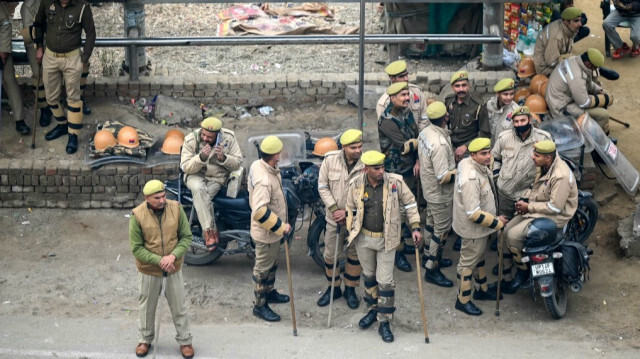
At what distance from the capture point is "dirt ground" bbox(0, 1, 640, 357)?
10.2m

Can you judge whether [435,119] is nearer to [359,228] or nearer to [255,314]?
[359,228]

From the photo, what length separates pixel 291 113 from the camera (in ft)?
45.9

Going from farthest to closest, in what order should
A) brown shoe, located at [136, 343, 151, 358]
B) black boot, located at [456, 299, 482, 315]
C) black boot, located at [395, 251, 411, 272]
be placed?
black boot, located at [395, 251, 411, 272] → black boot, located at [456, 299, 482, 315] → brown shoe, located at [136, 343, 151, 358]

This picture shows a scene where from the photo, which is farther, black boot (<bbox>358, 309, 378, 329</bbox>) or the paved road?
black boot (<bbox>358, 309, 378, 329</bbox>)

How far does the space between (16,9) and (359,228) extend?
10983 millimetres

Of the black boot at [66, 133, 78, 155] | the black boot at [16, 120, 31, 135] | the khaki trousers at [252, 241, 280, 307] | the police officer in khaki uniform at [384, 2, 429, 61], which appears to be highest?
the police officer in khaki uniform at [384, 2, 429, 61]

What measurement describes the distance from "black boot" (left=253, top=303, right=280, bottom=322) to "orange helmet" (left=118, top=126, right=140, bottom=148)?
10.00 feet

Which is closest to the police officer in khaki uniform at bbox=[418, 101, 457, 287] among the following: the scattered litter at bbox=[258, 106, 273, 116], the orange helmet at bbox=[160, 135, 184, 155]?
the orange helmet at bbox=[160, 135, 184, 155]

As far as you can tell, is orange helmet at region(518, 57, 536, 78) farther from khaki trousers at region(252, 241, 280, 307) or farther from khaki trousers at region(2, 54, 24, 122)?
khaki trousers at region(2, 54, 24, 122)

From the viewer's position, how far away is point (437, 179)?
1087cm

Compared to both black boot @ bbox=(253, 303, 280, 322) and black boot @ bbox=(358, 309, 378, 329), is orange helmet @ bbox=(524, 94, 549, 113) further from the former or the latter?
black boot @ bbox=(253, 303, 280, 322)

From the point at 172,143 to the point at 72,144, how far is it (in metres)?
1.29

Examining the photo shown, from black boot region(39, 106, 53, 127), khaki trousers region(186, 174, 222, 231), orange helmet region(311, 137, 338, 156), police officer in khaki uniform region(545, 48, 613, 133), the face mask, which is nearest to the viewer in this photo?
the face mask

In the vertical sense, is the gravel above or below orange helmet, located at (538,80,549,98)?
below
